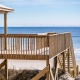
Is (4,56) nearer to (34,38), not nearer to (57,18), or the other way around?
(34,38)

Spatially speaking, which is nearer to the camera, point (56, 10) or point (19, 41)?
point (19, 41)

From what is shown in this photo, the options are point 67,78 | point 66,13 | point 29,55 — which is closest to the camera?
point 29,55

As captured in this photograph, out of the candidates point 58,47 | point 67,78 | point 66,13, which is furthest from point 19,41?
point 66,13

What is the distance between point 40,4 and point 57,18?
21.4ft

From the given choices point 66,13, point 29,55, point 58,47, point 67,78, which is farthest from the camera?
point 66,13

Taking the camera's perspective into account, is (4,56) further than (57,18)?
No

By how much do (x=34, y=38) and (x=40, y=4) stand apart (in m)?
78.2

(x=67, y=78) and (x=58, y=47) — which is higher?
(x=58, y=47)

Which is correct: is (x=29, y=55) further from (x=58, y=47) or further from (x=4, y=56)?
(x=58, y=47)

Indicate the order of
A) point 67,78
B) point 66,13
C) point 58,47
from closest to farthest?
point 58,47 → point 67,78 → point 66,13

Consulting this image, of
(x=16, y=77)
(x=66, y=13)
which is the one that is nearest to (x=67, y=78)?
(x=16, y=77)

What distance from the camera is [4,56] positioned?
16688 mm

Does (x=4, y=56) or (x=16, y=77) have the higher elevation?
(x=4, y=56)

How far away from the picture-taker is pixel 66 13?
9119cm
